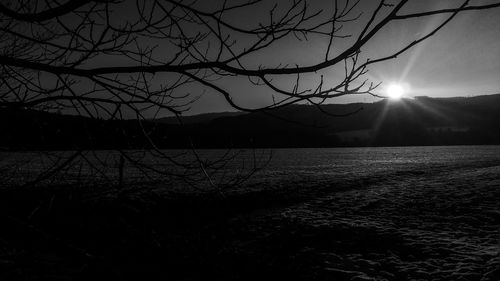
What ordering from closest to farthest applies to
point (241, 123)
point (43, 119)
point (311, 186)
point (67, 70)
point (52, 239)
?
1. point (52, 239)
2. point (67, 70)
3. point (43, 119)
4. point (311, 186)
5. point (241, 123)

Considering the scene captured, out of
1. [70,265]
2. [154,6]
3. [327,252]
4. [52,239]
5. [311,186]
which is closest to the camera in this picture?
[52,239]

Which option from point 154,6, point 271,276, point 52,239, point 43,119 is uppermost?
point 154,6

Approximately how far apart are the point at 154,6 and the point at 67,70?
0.64 metres

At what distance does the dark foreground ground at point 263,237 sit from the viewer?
16.6ft

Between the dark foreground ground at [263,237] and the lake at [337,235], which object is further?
the lake at [337,235]

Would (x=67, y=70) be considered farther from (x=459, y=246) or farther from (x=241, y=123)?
(x=241, y=123)

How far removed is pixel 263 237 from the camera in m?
7.14

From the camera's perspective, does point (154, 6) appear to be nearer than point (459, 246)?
Yes

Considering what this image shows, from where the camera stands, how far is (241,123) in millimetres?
153500

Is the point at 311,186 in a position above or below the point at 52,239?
below

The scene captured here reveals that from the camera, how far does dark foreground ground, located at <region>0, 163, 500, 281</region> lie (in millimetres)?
5074

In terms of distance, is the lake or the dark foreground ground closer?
the dark foreground ground

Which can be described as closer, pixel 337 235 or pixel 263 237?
pixel 337 235

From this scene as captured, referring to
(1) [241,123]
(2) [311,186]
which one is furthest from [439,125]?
(2) [311,186]
